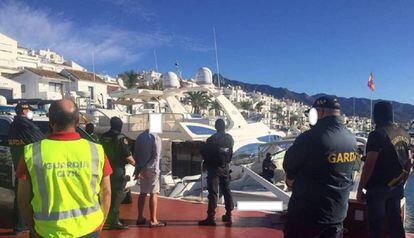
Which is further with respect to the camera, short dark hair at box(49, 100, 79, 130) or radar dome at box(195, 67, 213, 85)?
radar dome at box(195, 67, 213, 85)

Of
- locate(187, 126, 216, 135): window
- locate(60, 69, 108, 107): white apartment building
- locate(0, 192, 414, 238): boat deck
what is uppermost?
locate(60, 69, 108, 107): white apartment building

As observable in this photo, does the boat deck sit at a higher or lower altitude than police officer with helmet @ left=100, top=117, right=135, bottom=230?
lower

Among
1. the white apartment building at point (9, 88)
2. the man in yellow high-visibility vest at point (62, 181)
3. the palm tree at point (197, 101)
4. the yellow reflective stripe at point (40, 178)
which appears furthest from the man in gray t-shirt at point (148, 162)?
the palm tree at point (197, 101)

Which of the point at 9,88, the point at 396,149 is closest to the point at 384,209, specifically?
the point at 396,149

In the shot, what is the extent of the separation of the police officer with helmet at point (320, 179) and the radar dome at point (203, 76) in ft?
48.6

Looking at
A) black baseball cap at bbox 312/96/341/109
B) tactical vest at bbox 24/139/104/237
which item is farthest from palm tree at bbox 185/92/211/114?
tactical vest at bbox 24/139/104/237

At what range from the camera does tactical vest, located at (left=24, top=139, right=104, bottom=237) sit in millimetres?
2414

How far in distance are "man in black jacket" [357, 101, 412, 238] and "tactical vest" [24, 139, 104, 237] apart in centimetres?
301

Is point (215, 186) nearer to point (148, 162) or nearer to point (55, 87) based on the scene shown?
point (148, 162)

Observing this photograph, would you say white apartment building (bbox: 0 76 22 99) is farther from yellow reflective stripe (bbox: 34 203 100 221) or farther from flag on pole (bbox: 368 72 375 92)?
yellow reflective stripe (bbox: 34 203 100 221)

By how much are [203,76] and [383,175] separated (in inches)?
553

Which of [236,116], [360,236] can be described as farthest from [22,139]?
[236,116]

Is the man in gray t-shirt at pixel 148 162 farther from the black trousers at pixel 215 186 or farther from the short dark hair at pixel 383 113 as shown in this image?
the short dark hair at pixel 383 113

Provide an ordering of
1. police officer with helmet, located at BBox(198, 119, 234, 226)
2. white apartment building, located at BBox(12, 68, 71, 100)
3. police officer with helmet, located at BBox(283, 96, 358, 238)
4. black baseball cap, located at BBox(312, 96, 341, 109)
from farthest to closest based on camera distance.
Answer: white apartment building, located at BBox(12, 68, 71, 100), police officer with helmet, located at BBox(198, 119, 234, 226), black baseball cap, located at BBox(312, 96, 341, 109), police officer with helmet, located at BBox(283, 96, 358, 238)
